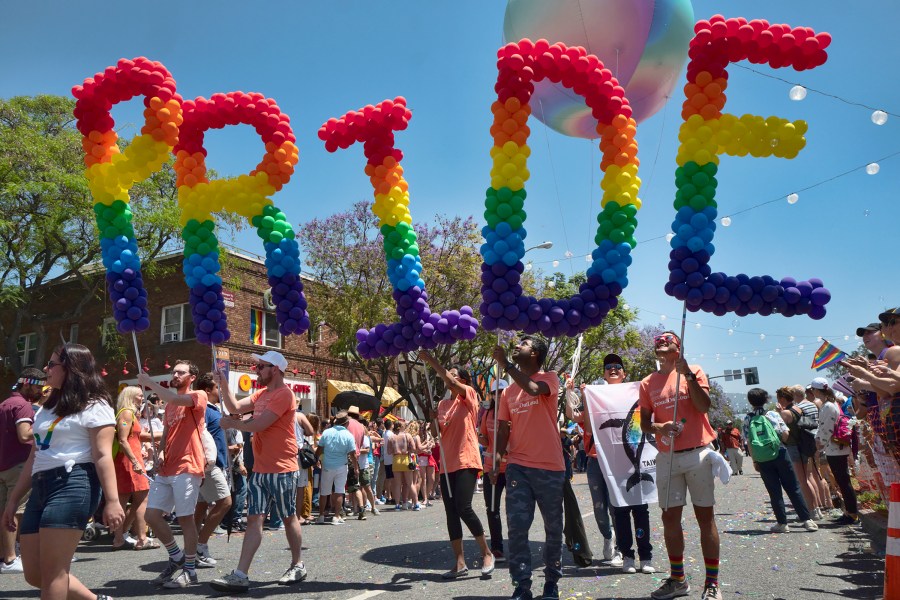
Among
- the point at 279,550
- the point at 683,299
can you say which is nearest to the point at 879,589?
the point at 683,299

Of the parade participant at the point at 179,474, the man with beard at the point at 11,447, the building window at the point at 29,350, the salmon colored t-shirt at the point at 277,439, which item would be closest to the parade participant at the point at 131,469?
the man with beard at the point at 11,447

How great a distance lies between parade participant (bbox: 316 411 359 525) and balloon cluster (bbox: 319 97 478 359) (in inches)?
207

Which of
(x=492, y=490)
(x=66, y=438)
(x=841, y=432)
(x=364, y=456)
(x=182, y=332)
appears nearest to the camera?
(x=66, y=438)

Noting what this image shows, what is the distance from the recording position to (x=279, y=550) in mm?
7941

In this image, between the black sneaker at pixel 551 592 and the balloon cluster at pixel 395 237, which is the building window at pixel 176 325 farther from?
the black sneaker at pixel 551 592

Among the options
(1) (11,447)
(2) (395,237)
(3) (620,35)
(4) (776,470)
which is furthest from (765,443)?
(1) (11,447)

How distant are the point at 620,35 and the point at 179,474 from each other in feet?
20.6

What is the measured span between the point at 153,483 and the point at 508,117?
4481mm

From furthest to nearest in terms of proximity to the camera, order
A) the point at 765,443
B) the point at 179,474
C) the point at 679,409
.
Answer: the point at 765,443 < the point at 179,474 < the point at 679,409

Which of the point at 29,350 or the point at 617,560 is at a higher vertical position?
the point at 29,350

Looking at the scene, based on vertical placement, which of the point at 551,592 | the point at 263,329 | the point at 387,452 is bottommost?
the point at 551,592

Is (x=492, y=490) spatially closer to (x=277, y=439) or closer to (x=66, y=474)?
(x=277, y=439)

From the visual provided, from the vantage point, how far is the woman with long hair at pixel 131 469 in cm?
805

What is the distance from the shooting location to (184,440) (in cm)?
616
